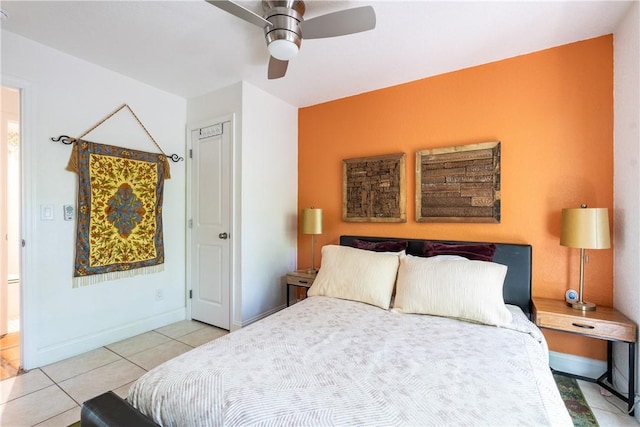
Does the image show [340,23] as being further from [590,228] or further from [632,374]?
[632,374]

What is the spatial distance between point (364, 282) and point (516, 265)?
121cm

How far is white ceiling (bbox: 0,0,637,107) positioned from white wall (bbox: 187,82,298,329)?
34 cm

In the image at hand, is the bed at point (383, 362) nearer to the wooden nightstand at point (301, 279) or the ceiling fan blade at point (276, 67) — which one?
the wooden nightstand at point (301, 279)

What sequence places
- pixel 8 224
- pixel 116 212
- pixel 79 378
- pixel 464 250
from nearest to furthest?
pixel 79 378 → pixel 464 250 → pixel 116 212 → pixel 8 224

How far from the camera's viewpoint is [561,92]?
89.4 inches

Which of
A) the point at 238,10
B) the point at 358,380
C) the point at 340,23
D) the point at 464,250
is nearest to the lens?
the point at 358,380

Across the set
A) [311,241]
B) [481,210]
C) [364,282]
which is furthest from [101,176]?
[481,210]

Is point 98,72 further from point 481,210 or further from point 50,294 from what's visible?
point 481,210

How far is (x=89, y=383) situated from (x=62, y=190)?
1.55 metres

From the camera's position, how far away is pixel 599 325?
1843 mm

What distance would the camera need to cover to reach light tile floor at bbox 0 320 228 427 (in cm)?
179

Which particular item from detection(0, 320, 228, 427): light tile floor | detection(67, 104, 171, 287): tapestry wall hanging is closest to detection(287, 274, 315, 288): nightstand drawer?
detection(0, 320, 228, 427): light tile floor

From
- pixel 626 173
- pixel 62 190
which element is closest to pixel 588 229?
pixel 626 173

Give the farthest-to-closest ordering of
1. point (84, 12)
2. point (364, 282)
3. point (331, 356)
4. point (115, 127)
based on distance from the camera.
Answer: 1. point (115, 127)
2. point (364, 282)
3. point (84, 12)
4. point (331, 356)
